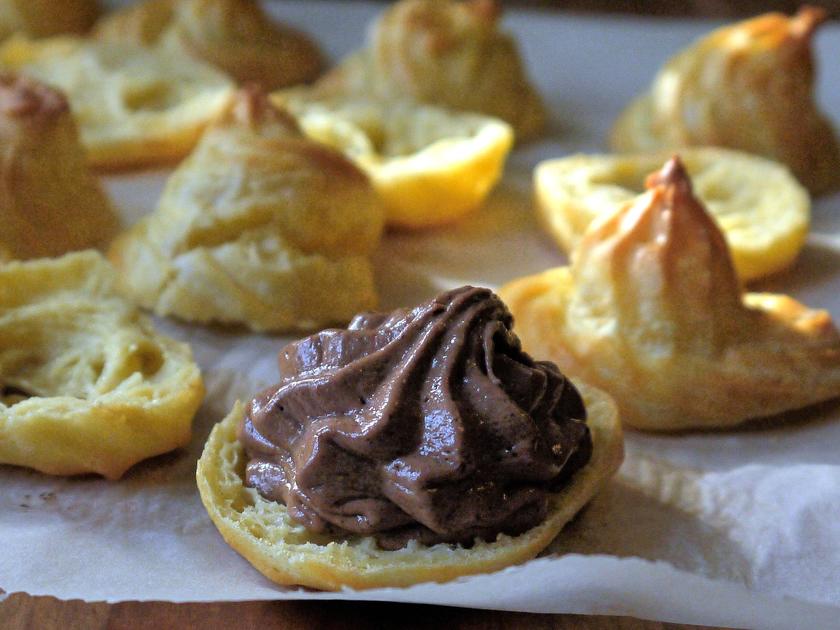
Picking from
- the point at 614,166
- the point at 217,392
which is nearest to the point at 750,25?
the point at 614,166

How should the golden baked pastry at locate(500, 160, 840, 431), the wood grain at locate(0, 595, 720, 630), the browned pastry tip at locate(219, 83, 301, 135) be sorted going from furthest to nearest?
1. the browned pastry tip at locate(219, 83, 301, 135)
2. the golden baked pastry at locate(500, 160, 840, 431)
3. the wood grain at locate(0, 595, 720, 630)

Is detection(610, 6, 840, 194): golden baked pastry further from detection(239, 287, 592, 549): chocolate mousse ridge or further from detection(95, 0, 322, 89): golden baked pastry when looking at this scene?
detection(239, 287, 592, 549): chocolate mousse ridge

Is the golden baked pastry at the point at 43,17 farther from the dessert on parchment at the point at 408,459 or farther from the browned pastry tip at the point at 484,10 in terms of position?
the dessert on parchment at the point at 408,459

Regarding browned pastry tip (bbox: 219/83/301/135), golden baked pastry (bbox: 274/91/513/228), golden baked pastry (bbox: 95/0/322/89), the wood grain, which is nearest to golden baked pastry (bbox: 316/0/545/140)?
golden baked pastry (bbox: 274/91/513/228)

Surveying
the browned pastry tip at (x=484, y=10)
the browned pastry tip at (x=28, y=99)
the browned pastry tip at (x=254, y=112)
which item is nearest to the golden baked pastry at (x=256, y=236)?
the browned pastry tip at (x=254, y=112)

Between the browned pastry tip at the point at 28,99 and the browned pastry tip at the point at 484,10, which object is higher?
the browned pastry tip at the point at 28,99

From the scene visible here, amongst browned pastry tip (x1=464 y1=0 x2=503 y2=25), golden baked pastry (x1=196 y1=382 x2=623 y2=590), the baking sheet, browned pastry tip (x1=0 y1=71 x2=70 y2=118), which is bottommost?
the baking sheet

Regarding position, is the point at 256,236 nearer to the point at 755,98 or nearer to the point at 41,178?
the point at 41,178
